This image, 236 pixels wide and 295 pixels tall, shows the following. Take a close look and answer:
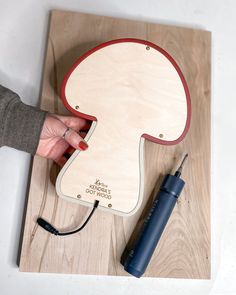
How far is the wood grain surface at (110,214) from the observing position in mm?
573

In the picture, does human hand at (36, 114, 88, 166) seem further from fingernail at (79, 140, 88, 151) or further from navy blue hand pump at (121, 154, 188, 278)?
navy blue hand pump at (121, 154, 188, 278)

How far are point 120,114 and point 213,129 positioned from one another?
9.0 inches

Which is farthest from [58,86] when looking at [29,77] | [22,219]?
[22,219]

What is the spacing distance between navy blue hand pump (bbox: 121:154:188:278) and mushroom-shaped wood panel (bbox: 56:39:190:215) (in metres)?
0.04

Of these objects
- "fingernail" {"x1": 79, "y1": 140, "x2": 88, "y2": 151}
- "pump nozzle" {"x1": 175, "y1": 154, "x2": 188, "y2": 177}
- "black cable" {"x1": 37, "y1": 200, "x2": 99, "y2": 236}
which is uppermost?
"fingernail" {"x1": 79, "y1": 140, "x2": 88, "y2": 151}

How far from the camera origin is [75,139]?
1.80 feet

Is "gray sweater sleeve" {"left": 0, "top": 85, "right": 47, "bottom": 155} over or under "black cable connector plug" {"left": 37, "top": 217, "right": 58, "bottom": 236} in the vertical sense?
over

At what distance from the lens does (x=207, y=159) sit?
633 mm

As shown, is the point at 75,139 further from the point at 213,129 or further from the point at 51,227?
the point at 213,129

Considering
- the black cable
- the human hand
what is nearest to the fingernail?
the human hand

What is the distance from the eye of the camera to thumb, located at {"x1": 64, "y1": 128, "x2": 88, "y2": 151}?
543 millimetres

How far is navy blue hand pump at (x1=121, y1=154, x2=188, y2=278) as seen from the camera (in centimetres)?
55

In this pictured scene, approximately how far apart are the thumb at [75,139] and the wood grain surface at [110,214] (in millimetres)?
70

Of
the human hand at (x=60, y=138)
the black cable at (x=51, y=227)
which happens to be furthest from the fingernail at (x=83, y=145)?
the black cable at (x=51, y=227)
